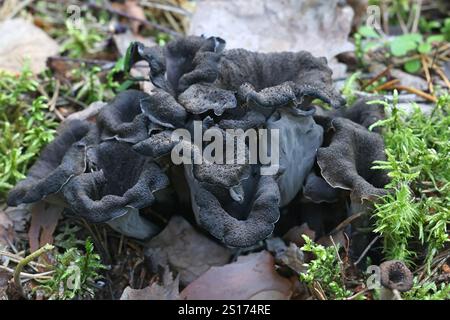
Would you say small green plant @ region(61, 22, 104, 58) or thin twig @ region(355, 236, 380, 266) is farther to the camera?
small green plant @ region(61, 22, 104, 58)

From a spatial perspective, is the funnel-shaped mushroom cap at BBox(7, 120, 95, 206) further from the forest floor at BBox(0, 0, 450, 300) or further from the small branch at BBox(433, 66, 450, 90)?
the small branch at BBox(433, 66, 450, 90)

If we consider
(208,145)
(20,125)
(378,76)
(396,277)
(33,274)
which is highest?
(378,76)

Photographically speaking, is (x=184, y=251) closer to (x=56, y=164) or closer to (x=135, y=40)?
(x=56, y=164)

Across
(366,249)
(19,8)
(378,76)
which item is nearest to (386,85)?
(378,76)

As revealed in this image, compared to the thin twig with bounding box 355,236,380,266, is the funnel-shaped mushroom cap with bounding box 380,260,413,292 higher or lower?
higher

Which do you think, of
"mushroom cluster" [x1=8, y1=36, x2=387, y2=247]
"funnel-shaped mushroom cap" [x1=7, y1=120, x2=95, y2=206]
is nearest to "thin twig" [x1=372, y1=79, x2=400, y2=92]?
"mushroom cluster" [x1=8, y1=36, x2=387, y2=247]

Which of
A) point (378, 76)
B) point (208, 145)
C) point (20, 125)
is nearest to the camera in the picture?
point (208, 145)

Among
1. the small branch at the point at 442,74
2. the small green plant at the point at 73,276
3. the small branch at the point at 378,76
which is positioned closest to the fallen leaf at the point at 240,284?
the small green plant at the point at 73,276
